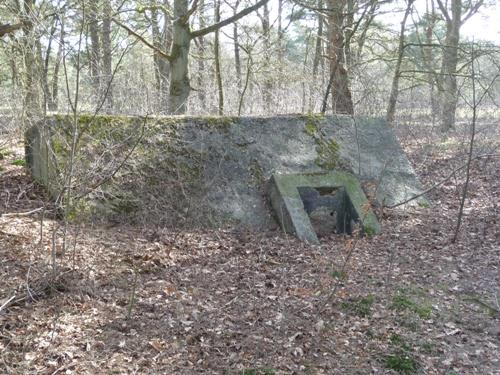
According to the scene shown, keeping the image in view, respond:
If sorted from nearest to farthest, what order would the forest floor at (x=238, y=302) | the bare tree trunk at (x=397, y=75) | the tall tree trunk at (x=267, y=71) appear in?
the forest floor at (x=238, y=302), the bare tree trunk at (x=397, y=75), the tall tree trunk at (x=267, y=71)

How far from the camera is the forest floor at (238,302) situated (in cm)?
376

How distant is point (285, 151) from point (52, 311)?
14.8 feet

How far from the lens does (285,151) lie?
7594mm

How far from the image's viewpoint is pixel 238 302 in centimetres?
462

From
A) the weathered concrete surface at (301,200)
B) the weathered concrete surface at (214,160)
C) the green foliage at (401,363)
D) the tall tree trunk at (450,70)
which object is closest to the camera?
the green foliage at (401,363)

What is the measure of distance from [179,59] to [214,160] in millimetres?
3584

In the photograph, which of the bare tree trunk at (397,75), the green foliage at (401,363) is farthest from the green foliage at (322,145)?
the bare tree trunk at (397,75)

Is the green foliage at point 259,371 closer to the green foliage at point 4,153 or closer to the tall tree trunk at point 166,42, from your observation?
the green foliage at point 4,153

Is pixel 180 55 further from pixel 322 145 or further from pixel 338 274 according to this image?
pixel 338 274

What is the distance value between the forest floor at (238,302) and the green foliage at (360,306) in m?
0.01

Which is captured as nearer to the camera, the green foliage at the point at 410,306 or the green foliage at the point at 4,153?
the green foliage at the point at 410,306

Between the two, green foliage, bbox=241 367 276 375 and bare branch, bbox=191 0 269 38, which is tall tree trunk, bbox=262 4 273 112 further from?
green foliage, bbox=241 367 276 375

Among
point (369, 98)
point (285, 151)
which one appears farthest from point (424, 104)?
point (285, 151)

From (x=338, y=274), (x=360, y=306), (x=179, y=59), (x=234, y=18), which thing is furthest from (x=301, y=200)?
(x=179, y=59)
